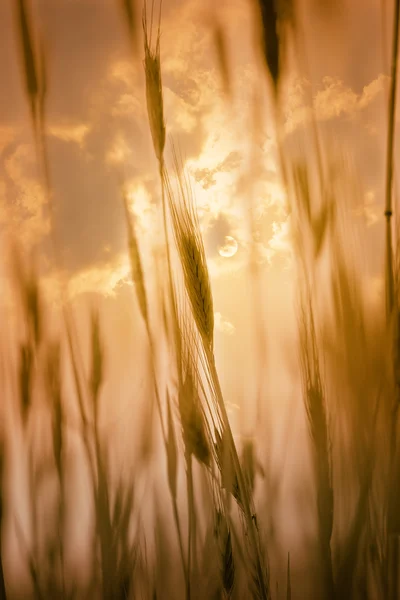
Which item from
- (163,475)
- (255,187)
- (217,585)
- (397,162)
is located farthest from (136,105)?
(217,585)

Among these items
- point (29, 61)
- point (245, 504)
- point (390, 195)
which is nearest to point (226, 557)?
point (245, 504)

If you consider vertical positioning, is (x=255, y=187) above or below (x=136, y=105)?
below

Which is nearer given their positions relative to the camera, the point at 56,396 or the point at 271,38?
the point at 271,38

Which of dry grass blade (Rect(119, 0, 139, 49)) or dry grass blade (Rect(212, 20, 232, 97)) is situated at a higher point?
dry grass blade (Rect(119, 0, 139, 49))

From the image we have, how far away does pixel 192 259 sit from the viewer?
384mm

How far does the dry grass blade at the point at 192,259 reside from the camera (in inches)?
14.3

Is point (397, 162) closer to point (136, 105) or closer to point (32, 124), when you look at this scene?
point (136, 105)

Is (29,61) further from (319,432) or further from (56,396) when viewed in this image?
(319,432)

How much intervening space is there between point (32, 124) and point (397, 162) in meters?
0.44

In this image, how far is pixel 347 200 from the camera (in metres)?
0.42

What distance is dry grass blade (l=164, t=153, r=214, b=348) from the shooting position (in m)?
0.36

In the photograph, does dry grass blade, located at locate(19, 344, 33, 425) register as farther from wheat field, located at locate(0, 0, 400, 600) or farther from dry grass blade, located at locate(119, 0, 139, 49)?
dry grass blade, located at locate(119, 0, 139, 49)

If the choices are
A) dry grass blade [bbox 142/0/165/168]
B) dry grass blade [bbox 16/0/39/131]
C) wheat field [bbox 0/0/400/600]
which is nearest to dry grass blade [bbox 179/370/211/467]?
wheat field [bbox 0/0/400/600]

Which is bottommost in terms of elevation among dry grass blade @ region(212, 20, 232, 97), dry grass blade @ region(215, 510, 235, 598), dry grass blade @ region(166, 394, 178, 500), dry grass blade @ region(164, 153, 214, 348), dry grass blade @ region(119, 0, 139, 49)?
dry grass blade @ region(215, 510, 235, 598)
